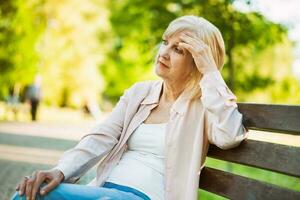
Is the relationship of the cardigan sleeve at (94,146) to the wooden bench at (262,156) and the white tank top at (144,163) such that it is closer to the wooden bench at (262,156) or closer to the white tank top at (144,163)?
the white tank top at (144,163)

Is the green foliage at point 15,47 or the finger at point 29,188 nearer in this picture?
the finger at point 29,188

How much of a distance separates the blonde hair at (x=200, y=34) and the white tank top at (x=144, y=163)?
0.28 meters

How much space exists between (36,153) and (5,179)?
3648 mm

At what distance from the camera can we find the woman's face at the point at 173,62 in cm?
329

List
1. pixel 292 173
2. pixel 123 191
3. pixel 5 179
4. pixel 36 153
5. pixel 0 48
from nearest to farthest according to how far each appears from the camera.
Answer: pixel 292 173 < pixel 123 191 < pixel 5 179 < pixel 36 153 < pixel 0 48

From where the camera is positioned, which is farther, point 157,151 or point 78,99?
point 78,99

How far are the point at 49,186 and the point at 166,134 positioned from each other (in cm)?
69

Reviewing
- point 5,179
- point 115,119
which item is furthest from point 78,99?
point 115,119

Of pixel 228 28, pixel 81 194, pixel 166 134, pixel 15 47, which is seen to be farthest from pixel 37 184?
pixel 15 47

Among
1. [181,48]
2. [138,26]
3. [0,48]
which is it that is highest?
[181,48]

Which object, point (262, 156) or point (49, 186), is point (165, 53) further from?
point (49, 186)

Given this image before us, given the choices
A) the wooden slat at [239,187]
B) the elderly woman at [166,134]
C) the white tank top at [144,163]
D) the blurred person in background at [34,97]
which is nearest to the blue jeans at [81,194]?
the elderly woman at [166,134]

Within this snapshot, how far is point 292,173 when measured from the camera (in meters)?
2.69

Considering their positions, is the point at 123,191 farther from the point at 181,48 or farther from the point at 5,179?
the point at 5,179
